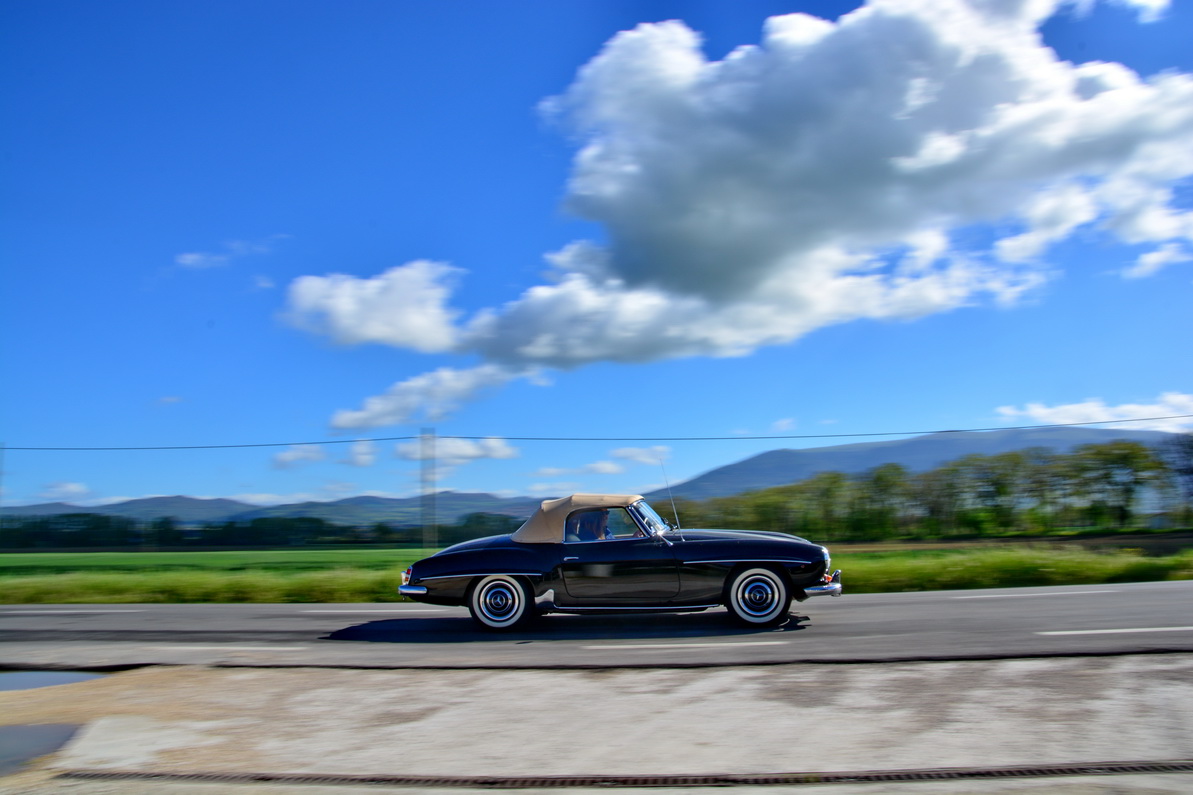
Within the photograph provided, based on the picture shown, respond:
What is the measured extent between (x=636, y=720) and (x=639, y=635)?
3541mm

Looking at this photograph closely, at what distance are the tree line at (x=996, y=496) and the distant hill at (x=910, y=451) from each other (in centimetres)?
25

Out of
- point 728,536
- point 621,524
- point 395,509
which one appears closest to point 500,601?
point 621,524

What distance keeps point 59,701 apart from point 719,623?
614 cm

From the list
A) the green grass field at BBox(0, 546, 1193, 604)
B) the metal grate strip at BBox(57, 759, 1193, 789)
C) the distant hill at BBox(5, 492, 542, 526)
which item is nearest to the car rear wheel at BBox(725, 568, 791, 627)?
the metal grate strip at BBox(57, 759, 1193, 789)

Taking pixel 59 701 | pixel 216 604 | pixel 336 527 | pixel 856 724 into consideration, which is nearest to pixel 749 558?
pixel 856 724

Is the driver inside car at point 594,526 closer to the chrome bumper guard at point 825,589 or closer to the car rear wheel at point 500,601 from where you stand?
the car rear wheel at point 500,601

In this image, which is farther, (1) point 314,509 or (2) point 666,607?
(1) point 314,509

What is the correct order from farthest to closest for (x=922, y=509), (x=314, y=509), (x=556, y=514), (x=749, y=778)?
1. (x=314, y=509)
2. (x=922, y=509)
3. (x=556, y=514)
4. (x=749, y=778)

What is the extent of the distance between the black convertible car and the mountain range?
10380 millimetres

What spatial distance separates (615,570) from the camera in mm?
8953

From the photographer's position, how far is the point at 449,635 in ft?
30.1

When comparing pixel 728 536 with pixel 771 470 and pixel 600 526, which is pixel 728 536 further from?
pixel 771 470

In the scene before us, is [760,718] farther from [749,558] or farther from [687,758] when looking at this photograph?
[749,558]

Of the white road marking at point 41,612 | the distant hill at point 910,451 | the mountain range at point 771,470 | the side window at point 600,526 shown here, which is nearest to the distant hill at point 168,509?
the mountain range at point 771,470
